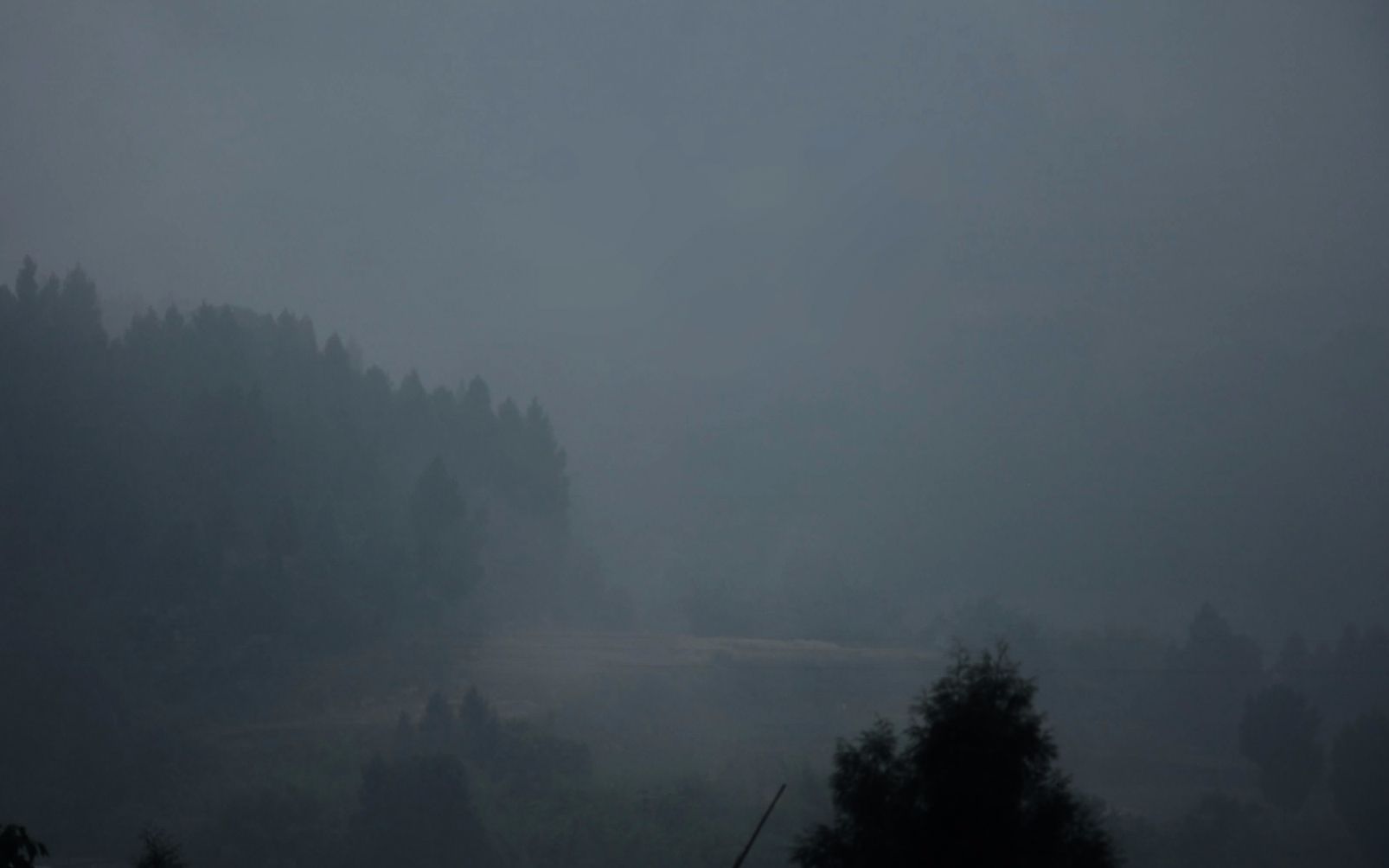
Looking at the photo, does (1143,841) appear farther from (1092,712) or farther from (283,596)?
(283,596)

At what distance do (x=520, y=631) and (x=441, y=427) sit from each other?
15912 millimetres

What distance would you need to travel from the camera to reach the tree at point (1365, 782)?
1410 inches

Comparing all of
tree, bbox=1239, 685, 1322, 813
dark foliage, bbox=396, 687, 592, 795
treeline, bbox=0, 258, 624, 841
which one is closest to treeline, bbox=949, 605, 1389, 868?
tree, bbox=1239, 685, 1322, 813

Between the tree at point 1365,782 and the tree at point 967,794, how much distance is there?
1140 inches

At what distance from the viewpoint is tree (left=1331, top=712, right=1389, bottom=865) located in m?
35.8

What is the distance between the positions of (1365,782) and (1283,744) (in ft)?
11.3

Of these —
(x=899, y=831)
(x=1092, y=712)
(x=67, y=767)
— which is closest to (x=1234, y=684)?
(x=1092, y=712)

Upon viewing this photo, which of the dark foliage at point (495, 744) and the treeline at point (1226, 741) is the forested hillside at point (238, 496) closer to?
the dark foliage at point (495, 744)

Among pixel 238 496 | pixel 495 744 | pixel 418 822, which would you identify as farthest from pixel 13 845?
pixel 238 496

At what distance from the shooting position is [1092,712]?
45125 mm

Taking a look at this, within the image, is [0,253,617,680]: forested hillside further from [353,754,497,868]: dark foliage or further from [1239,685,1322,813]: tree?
[1239,685,1322,813]: tree

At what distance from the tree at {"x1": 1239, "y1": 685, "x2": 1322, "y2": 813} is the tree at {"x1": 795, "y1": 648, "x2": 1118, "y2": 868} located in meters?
32.6

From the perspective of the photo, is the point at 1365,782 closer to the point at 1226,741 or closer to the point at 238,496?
the point at 1226,741

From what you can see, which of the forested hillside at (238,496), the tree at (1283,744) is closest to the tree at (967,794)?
the tree at (1283,744)
